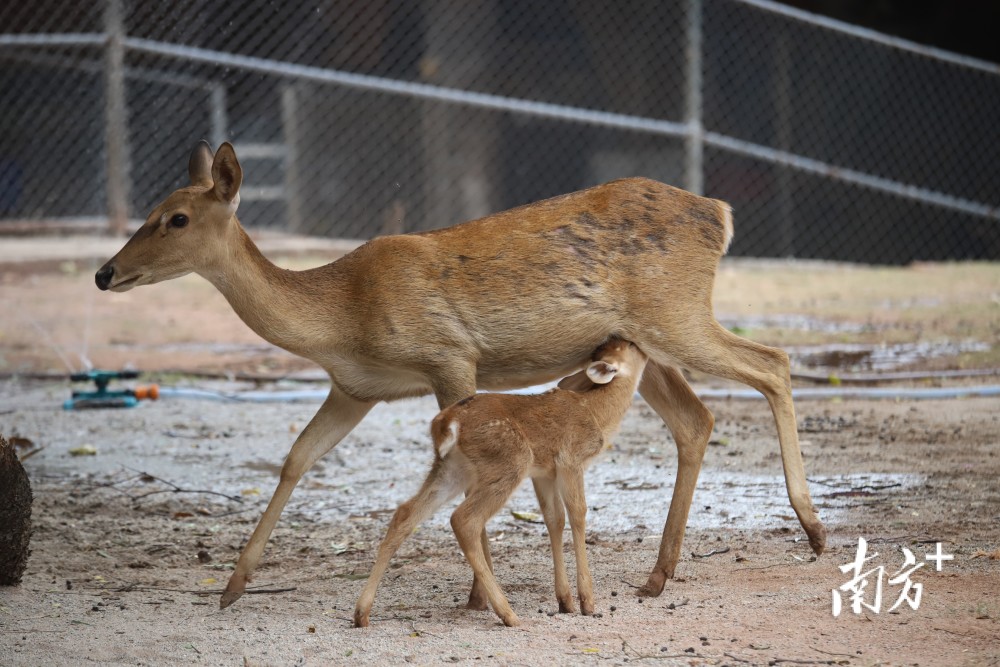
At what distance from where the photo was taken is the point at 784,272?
44.1 ft

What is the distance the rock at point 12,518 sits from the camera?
4707 mm

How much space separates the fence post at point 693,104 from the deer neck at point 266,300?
7.89 metres

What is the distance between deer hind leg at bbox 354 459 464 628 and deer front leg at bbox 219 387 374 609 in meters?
0.63

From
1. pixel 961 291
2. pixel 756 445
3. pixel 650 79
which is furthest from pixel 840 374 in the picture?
pixel 650 79

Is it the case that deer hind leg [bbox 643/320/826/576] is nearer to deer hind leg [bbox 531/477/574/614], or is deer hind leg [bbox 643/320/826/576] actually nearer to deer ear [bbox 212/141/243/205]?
deer hind leg [bbox 531/477/574/614]

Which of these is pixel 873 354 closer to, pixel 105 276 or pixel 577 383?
pixel 577 383

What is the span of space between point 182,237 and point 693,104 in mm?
8378

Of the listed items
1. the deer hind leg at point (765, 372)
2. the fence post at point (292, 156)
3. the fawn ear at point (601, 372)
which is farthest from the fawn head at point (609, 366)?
the fence post at point (292, 156)

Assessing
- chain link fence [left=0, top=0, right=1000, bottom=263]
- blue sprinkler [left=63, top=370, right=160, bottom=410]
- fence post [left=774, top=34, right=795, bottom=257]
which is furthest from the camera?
fence post [left=774, top=34, right=795, bottom=257]

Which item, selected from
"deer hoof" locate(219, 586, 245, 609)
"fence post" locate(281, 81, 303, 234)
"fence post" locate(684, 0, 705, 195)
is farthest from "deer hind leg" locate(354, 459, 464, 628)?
"fence post" locate(281, 81, 303, 234)

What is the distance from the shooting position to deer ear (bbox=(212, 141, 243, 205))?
4691mm

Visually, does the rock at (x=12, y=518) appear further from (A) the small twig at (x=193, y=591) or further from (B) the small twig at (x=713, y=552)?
(B) the small twig at (x=713, y=552)

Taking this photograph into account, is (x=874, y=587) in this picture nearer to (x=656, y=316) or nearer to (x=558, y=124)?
(x=656, y=316)

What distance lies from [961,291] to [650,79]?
4.79 metres
